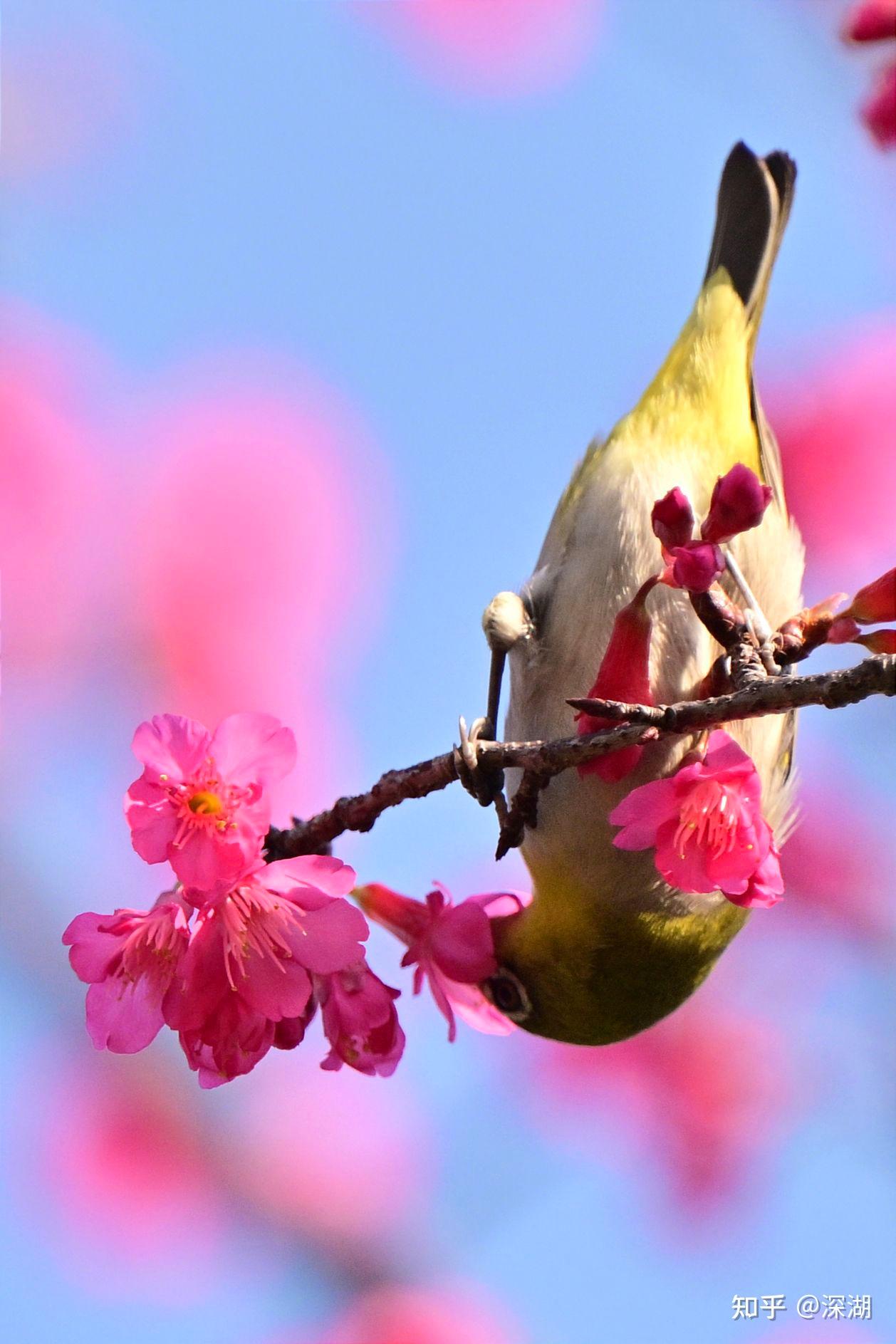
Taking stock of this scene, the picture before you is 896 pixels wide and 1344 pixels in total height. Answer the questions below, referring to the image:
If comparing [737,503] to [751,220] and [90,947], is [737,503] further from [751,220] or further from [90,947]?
[751,220]

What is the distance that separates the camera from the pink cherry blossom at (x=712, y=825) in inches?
78.2

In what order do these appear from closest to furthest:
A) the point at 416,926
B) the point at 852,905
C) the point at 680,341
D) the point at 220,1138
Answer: the point at 416,926 → the point at 680,341 → the point at 220,1138 → the point at 852,905

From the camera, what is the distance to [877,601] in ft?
6.18

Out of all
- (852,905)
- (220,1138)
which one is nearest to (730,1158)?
(852,905)

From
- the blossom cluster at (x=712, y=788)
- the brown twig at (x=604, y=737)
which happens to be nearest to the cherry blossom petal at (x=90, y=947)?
the brown twig at (x=604, y=737)

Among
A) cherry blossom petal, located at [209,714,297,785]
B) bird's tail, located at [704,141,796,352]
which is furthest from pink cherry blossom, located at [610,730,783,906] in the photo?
bird's tail, located at [704,141,796,352]

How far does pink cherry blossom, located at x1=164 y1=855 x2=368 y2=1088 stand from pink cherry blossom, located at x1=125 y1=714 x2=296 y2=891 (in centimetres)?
6

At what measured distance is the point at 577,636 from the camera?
2.90 meters

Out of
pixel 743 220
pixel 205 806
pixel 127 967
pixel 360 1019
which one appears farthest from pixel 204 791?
pixel 743 220

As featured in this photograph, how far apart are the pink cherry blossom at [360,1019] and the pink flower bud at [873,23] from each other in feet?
5.64

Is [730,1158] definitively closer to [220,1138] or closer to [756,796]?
[220,1138]

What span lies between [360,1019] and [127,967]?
1.35 feet

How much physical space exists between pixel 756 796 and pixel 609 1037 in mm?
1208

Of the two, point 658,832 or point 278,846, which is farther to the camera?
point 278,846
